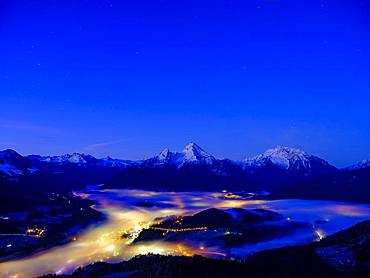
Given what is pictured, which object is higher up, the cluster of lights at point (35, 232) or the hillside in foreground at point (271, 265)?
the cluster of lights at point (35, 232)

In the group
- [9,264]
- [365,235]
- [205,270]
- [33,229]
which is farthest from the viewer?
[33,229]

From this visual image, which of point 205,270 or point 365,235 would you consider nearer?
point 205,270

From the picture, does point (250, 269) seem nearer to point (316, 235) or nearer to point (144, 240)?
point (144, 240)

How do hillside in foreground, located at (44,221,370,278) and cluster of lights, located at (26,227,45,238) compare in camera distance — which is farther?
cluster of lights, located at (26,227,45,238)

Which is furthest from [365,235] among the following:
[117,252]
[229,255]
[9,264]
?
[9,264]

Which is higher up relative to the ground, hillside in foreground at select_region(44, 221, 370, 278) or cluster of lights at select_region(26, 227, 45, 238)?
cluster of lights at select_region(26, 227, 45, 238)

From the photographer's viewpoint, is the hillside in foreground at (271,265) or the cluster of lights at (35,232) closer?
the hillside in foreground at (271,265)

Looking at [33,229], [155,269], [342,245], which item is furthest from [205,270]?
[33,229]

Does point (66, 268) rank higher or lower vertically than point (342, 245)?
lower

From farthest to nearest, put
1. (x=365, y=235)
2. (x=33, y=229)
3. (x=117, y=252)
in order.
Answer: (x=33, y=229) → (x=117, y=252) → (x=365, y=235)

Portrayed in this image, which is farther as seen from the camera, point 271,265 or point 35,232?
point 35,232

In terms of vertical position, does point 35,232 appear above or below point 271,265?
above
